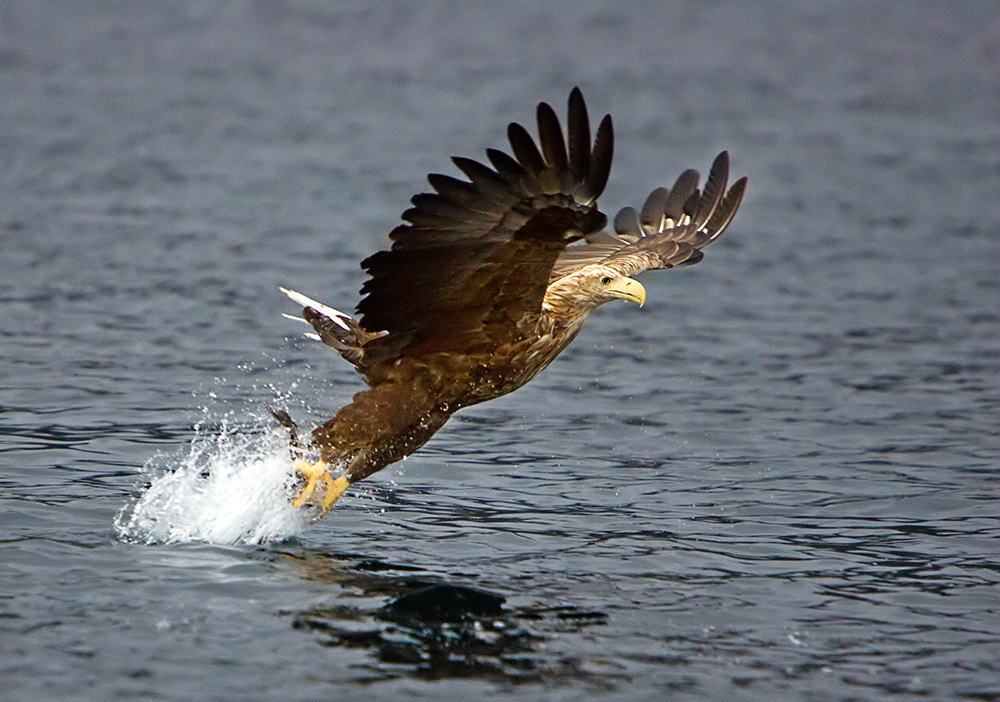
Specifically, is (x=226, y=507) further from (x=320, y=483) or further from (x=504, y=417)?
(x=504, y=417)

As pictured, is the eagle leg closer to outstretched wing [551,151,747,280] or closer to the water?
the water

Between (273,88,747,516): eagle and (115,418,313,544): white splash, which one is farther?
(115,418,313,544): white splash

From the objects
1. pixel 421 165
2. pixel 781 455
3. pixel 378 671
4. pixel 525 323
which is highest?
pixel 421 165

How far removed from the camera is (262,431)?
25.6ft

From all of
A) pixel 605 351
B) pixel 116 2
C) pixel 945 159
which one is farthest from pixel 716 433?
pixel 116 2

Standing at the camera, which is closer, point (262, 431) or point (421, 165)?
point (262, 431)

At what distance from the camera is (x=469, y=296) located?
6.05 metres

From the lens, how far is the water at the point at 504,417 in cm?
542

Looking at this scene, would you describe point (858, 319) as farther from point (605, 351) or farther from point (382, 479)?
point (382, 479)

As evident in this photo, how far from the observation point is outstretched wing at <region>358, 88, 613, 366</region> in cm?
542

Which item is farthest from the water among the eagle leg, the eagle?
the eagle

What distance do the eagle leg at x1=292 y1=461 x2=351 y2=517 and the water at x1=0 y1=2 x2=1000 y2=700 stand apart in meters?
0.14

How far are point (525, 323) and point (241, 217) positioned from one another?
7.25m

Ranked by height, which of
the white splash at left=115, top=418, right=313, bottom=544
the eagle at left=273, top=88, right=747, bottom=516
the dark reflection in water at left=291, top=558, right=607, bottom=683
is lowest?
the dark reflection in water at left=291, top=558, right=607, bottom=683
